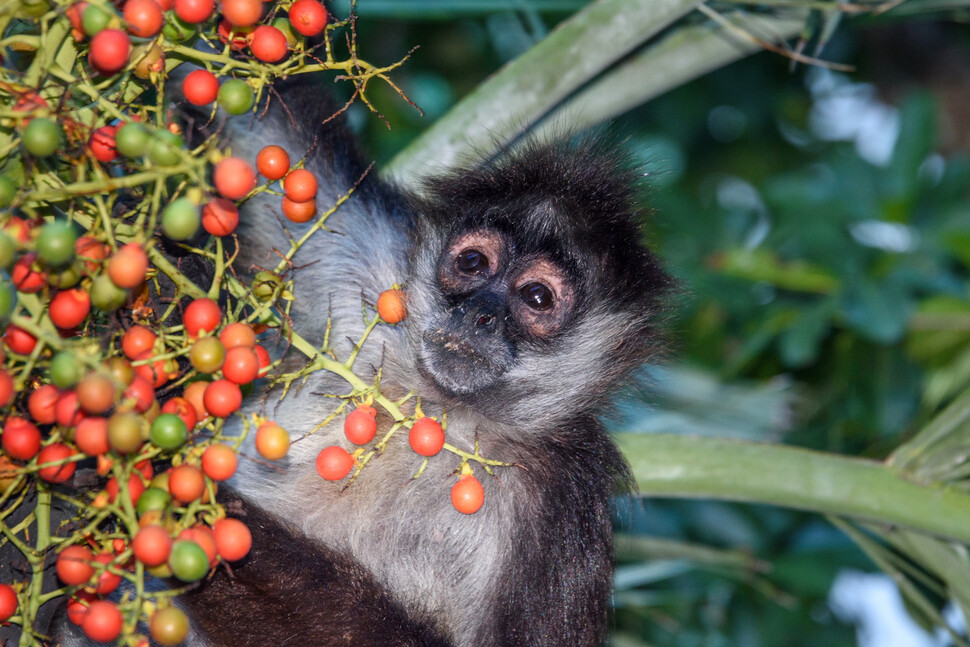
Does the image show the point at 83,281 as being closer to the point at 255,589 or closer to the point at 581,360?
the point at 255,589

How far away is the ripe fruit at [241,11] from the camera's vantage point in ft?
5.86

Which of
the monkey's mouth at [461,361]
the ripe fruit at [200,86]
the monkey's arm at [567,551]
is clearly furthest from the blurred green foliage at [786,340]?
the ripe fruit at [200,86]

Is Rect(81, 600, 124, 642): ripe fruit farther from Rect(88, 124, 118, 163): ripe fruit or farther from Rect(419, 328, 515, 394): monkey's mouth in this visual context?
Rect(419, 328, 515, 394): monkey's mouth

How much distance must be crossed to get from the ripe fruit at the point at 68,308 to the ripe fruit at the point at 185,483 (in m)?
0.32

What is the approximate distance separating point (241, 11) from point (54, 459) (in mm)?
903

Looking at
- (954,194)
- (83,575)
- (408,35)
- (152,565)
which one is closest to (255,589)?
(83,575)

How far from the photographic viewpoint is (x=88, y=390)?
1.43 meters

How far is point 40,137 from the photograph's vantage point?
1.43 m

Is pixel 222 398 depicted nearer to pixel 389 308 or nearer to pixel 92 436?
pixel 92 436

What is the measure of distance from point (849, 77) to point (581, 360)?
19.4ft

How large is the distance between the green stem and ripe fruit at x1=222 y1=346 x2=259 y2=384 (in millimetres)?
1799

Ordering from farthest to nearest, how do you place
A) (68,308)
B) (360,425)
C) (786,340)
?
1. (786,340)
2. (360,425)
3. (68,308)

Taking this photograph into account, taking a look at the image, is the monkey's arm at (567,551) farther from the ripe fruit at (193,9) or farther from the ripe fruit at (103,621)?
the ripe fruit at (193,9)

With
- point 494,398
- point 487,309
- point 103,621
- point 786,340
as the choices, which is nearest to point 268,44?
point 103,621
